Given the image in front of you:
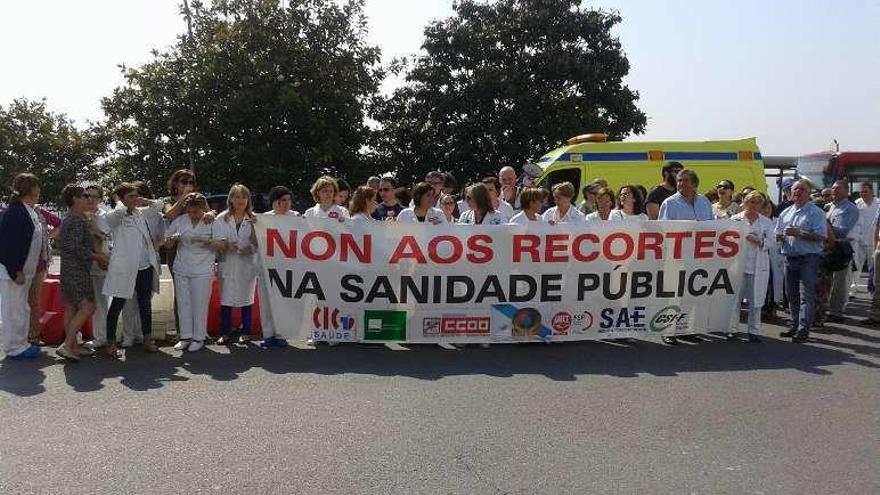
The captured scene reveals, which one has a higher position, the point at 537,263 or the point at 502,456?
the point at 537,263

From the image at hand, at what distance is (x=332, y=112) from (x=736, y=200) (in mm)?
13615

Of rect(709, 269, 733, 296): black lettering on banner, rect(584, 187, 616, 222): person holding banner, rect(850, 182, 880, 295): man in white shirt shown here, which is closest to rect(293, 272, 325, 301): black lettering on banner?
rect(584, 187, 616, 222): person holding banner

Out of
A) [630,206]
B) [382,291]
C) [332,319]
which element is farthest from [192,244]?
[630,206]

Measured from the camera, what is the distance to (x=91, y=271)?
7.62m

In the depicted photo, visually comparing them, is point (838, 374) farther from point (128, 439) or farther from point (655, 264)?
→ point (128, 439)

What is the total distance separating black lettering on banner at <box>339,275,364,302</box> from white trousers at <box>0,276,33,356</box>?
3.12m

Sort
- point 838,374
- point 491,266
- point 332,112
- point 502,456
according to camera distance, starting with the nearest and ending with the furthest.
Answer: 1. point 502,456
2. point 838,374
3. point 491,266
4. point 332,112

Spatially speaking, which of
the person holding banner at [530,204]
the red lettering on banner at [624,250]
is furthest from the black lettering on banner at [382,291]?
the red lettering on banner at [624,250]

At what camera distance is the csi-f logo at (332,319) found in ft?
25.8

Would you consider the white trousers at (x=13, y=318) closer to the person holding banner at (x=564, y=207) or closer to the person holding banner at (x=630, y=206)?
the person holding banner at (x=564, y=207)

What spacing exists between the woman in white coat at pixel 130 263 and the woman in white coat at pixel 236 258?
0.71 metres

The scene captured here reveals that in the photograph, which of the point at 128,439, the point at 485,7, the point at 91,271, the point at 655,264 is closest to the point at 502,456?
the point at 128,439

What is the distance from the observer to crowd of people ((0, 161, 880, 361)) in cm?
739

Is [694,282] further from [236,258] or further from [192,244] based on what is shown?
[192,244]
